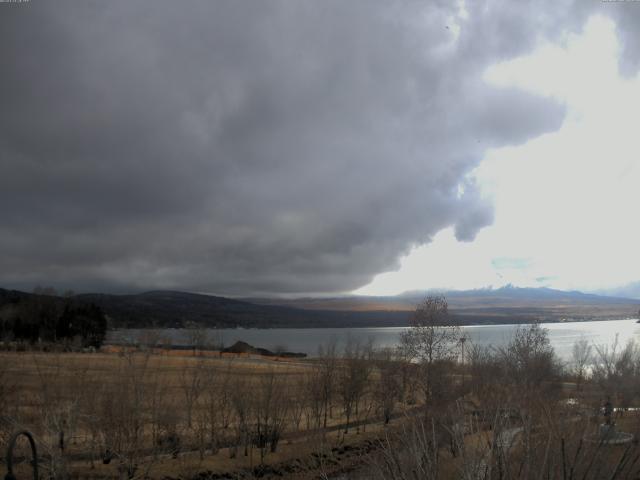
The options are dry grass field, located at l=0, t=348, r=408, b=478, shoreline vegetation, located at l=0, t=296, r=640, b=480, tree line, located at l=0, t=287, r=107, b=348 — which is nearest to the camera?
shoreline vegetation, located at l=0, t=296, r=640, b=480

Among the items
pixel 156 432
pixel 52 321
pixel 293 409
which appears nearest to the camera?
pixel 156 432

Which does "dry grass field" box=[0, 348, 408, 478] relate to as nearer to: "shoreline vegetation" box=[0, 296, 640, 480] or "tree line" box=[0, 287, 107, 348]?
"shoreline vegetation" box=[0, 296, 640, 480]

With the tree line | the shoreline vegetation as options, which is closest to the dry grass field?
the shoreline vegetation

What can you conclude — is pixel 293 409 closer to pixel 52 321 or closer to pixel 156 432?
pixel 156 432

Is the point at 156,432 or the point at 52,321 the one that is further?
the point at 52,321

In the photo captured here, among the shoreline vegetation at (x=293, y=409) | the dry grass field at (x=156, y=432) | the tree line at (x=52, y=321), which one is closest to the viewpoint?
the shoreline vegetation at (x=293, y=409)

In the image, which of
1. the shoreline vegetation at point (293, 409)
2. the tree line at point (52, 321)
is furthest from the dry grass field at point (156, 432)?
the tree line at point (52, 321)

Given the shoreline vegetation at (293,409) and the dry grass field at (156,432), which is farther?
the dry grass field at (156,432)

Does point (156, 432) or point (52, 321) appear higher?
point (52, 321)

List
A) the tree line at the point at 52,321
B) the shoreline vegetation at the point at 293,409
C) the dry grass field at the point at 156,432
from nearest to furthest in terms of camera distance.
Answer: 1. the shoreline vegetation at the point at 293,409
2. the dry grass field at the point at 156,432
3. the tree line at the point at 52,321

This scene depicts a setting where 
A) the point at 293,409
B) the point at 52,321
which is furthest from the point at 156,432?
the point at 52,321

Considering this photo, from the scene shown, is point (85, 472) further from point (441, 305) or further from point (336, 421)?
point (441, 305)

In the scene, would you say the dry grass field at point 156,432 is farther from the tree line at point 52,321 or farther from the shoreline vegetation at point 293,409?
the tree line at point 52,321

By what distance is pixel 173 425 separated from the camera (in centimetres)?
3484
